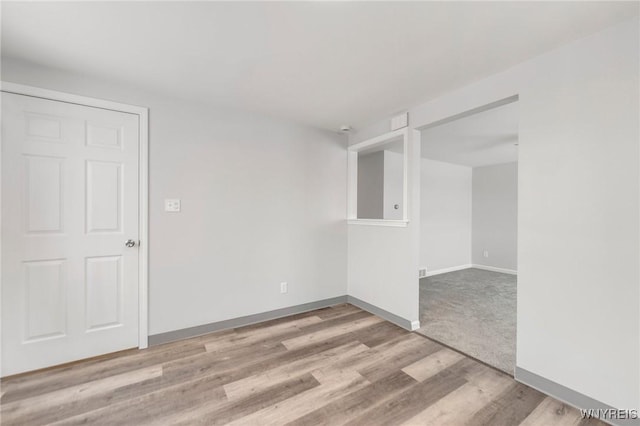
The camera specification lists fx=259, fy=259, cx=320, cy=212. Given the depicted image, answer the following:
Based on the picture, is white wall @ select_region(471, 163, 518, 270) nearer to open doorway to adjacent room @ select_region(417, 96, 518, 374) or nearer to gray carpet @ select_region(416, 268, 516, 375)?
open doorway to adjacent room @ select_region(417, 96, 518, 374)

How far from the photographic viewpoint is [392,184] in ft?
15.4

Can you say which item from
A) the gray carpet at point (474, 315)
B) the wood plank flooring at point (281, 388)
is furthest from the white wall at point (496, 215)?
the wood plank flooring at point (281, 388)

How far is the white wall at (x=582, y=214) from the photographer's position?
1456 mm

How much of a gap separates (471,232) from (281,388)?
5.85 m

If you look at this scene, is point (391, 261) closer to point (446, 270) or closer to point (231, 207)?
point (231, 207)

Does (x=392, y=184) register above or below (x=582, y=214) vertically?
above

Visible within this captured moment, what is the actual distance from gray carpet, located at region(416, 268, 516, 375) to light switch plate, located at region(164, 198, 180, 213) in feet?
8.97

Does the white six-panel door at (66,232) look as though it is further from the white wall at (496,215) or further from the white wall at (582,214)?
the white wall at (496,215)

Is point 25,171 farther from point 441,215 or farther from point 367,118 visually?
point 441,215

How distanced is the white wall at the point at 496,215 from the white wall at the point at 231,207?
4191 millimetres

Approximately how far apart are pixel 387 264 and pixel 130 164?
2.76 m

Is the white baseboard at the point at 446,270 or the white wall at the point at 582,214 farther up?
the white wall at the point at 582,214

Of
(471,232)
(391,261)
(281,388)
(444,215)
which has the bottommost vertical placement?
(281,388)

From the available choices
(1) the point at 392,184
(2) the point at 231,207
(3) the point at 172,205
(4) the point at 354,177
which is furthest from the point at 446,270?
(3) the point at 172,205
